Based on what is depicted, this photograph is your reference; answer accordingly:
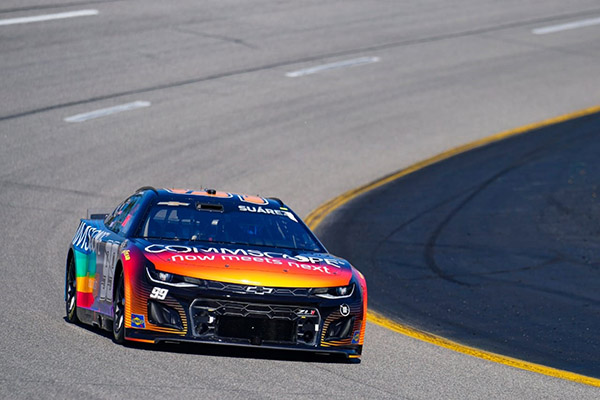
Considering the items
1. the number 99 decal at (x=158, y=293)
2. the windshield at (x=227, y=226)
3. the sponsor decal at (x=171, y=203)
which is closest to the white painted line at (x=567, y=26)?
the windshield at (x=227, y=226)

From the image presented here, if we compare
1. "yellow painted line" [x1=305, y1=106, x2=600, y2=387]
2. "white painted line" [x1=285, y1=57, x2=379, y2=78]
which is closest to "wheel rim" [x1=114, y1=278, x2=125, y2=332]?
"yellow painted line" [x1=305, y1=106, x2=600, y2=387]

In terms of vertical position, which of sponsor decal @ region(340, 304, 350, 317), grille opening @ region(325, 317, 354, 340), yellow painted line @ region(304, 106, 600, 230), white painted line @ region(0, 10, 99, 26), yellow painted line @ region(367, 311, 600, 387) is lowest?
yellow painted line @ region(304, 106, 600, 230)

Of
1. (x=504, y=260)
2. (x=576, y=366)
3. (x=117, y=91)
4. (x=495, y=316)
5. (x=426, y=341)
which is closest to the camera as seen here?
(x=576, y=366)

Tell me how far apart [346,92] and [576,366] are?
1530 centimetres

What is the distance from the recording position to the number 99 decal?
8016 mm

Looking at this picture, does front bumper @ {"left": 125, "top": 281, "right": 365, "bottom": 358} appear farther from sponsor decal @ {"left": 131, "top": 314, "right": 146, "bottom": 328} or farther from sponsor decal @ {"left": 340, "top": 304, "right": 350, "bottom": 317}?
sponsor decal @ {"left": 340, "top": 304, "right": 350, "bottom": 317}

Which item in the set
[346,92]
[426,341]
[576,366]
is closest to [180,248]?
[426,341]

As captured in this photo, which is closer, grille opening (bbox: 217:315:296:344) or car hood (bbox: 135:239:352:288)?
grille opening (bbox: 217:315:296:344)

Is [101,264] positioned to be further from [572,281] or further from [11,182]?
[11,182]

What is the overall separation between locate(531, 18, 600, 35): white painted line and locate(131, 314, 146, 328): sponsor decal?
23574mm

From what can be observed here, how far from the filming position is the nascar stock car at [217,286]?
7.99 metres

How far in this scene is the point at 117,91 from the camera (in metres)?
22.3

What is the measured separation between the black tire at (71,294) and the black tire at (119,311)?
109 centimetres

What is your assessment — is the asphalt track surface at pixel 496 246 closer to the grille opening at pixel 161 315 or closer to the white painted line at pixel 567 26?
the grille opening at pixel 161 315
